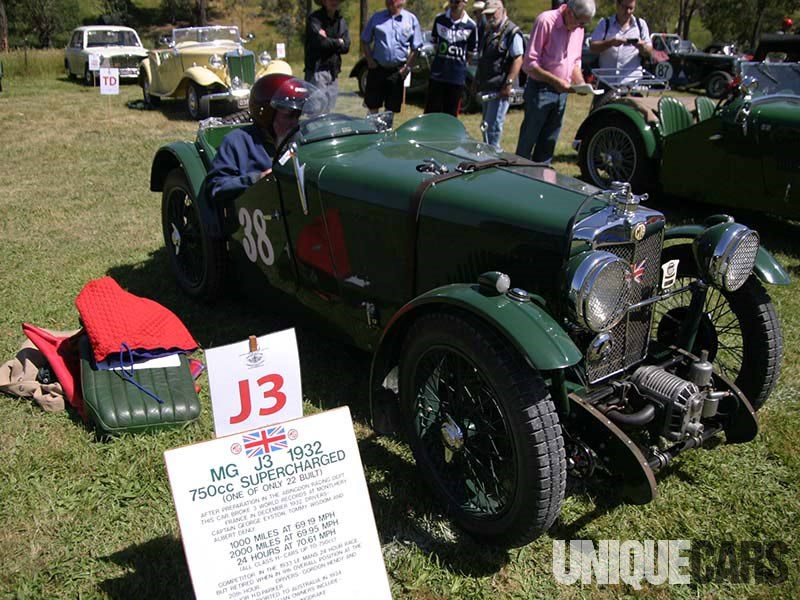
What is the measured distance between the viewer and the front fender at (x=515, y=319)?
2.15 meters

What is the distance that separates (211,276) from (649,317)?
8.71 feet

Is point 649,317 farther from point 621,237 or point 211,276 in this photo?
point 211,276

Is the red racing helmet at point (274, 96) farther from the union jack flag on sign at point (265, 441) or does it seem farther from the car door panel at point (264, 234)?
the union jack flag on sign at point (265, 441)

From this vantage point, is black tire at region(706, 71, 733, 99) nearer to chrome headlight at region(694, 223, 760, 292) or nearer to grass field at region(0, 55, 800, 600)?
grass field at region(0, 55, 800, 600)

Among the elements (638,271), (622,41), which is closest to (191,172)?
(638,271)

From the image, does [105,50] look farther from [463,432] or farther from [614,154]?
[463,432]

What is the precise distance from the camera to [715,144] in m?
6.05

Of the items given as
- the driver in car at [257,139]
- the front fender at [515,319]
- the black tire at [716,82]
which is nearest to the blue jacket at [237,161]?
the driver in car at [257,139]

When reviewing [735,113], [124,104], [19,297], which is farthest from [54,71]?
[735,113]

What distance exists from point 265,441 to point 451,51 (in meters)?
5.65

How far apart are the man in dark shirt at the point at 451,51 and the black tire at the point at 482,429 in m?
4.94

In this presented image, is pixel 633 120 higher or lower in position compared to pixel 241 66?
lower

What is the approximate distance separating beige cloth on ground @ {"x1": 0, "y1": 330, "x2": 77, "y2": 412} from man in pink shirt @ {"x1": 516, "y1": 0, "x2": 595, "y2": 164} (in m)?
4.17

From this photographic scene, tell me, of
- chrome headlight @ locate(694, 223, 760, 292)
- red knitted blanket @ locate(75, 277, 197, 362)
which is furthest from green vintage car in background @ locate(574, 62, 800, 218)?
red knitted blanket @ locate(75, 277, 197, 362)
